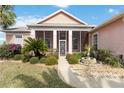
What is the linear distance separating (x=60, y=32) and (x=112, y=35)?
10.7 meters

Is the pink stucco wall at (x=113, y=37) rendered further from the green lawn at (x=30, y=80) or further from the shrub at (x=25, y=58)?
the green lawn at (x=30, y=80)

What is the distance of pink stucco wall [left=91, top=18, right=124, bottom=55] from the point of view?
1784cm

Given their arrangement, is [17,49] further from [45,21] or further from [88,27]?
[88,27]

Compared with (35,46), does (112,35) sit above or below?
above

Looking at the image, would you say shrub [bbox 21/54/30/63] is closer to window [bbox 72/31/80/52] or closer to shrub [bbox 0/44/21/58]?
shrub [bbox 0/44/21/58]

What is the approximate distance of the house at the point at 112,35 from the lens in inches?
695

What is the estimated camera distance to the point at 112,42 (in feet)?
66.7

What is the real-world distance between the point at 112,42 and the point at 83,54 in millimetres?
5117

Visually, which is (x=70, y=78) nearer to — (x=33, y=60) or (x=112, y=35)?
(x=33, y=60)

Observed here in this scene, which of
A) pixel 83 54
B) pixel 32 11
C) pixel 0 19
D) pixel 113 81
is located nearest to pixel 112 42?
pixel 83 54

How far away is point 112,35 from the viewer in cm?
2023

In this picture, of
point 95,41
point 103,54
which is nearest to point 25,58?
point 103,54

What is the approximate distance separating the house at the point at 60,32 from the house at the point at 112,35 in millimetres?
2811
